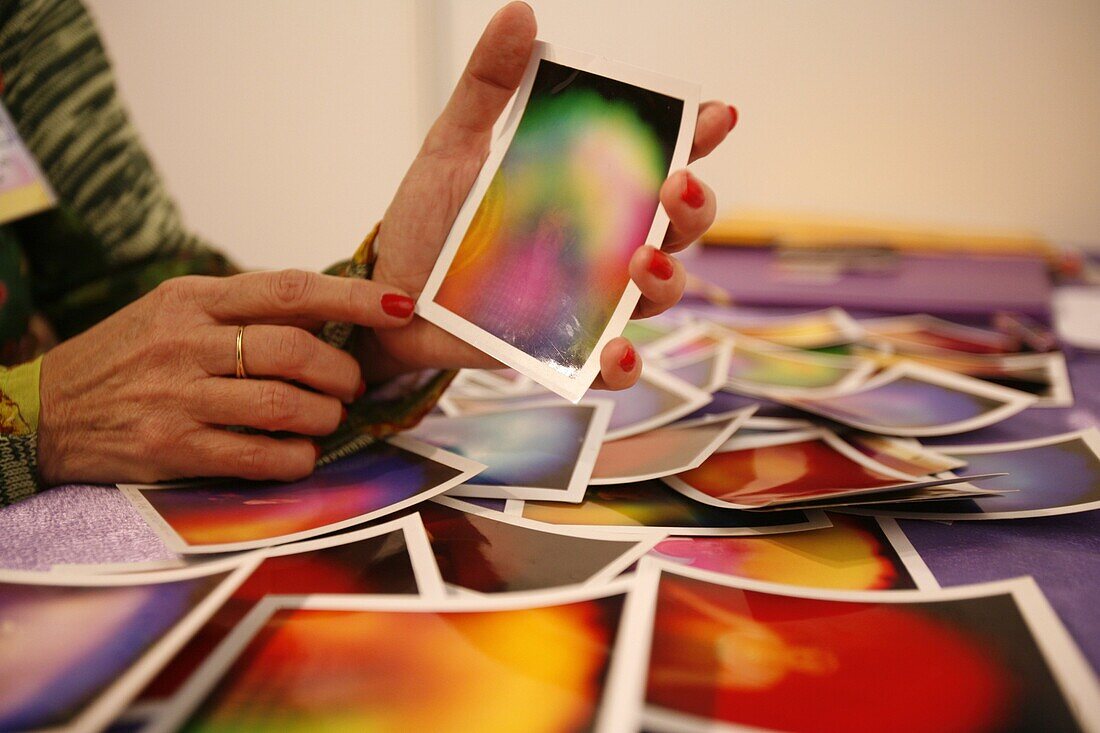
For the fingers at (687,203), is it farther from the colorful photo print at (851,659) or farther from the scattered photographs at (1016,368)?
the scattered photographs at (1016,368)

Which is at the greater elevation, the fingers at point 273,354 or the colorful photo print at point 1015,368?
the colorful photo print at point 1015,368

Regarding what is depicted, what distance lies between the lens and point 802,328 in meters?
1.24

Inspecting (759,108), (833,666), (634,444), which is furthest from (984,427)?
(759,108)

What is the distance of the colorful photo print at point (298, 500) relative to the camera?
0.54 m

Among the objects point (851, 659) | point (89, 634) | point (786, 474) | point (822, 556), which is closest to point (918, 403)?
point (786, 474)

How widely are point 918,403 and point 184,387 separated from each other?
77 cm

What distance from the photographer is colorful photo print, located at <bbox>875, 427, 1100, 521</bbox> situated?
580mm

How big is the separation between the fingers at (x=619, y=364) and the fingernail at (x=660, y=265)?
2.5 inches

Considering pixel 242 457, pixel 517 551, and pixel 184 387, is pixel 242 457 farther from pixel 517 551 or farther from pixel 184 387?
pixel 517 551

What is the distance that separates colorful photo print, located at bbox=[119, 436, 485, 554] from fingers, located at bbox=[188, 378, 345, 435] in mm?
54

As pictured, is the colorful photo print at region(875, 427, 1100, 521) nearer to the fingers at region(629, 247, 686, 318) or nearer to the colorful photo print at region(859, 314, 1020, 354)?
the fingers at region(629, 247, 686, 318)

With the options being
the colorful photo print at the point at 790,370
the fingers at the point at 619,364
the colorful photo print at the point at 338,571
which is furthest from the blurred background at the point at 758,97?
the colorful photo print at the point at 338,571

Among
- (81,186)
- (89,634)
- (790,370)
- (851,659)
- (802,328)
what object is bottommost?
(89,634)

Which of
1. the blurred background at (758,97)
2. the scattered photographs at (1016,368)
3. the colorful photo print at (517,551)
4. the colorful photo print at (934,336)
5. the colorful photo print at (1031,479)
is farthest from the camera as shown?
the blurred background at (758,97)
